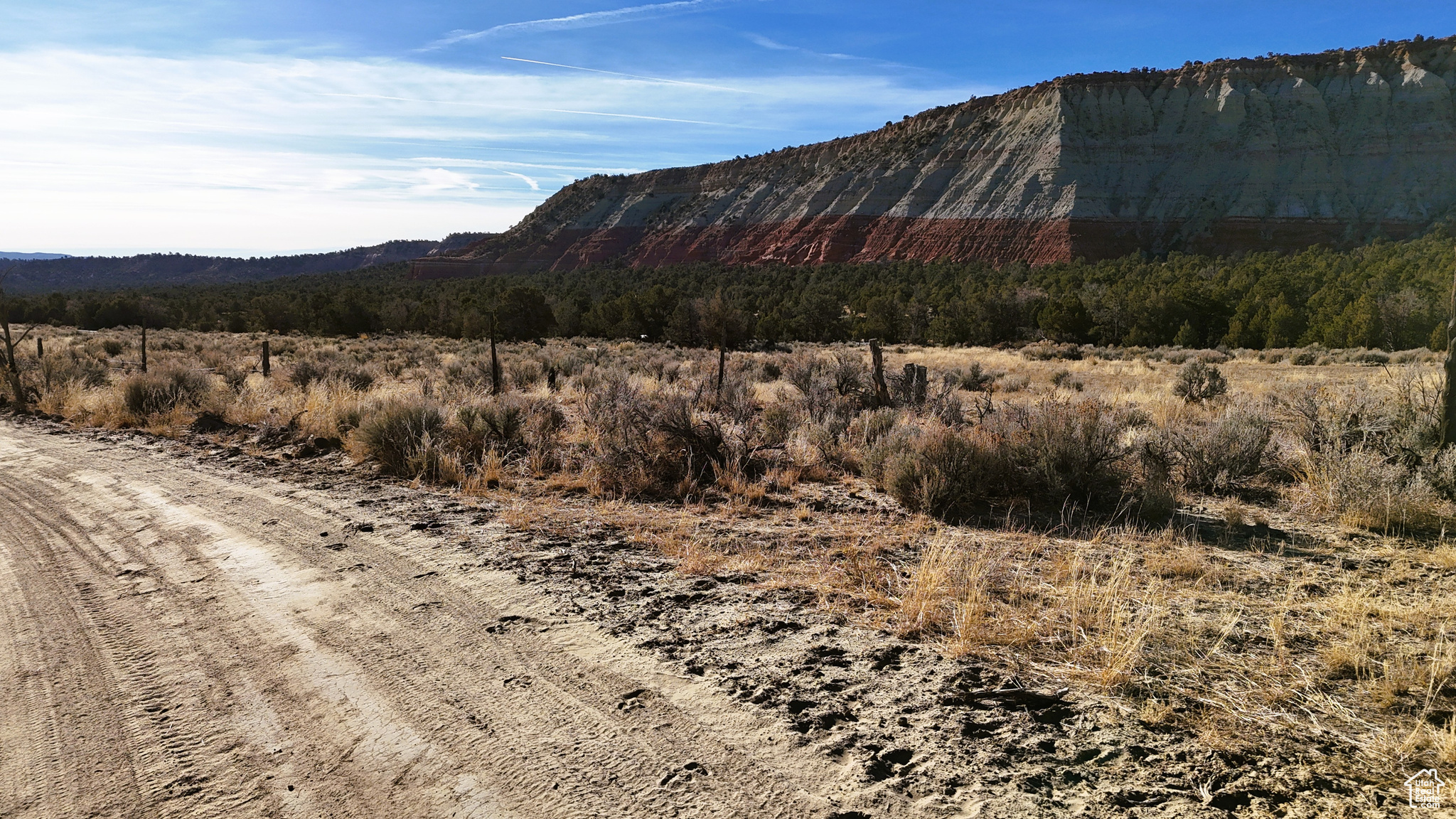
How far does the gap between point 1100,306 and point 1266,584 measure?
35.0 m

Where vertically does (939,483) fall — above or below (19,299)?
below

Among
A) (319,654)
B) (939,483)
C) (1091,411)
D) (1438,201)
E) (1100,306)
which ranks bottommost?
(319,654)

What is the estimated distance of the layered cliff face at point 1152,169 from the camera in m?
62.9

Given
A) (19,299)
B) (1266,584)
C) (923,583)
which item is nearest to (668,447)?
(923,583)

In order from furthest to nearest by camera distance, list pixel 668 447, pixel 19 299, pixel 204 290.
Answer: pixel 204 290, pixel 19 299, pixel 668 447

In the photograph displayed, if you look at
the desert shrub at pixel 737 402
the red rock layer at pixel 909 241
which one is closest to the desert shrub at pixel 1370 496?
the desert shrub at pixel 737 402

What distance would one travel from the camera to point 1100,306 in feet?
118

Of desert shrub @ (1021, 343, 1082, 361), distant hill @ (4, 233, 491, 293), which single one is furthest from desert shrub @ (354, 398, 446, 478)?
distant hill @ (4, 233, 491, 293)

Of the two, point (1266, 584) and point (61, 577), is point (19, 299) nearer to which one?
point (61, 577)

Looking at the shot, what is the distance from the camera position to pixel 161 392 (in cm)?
1231

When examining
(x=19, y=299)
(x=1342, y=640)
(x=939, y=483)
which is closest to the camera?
(x=1342, y=640)

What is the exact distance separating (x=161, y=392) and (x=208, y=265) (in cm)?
18982

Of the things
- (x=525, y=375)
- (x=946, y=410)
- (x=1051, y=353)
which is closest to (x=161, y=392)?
(x=525, y=375)

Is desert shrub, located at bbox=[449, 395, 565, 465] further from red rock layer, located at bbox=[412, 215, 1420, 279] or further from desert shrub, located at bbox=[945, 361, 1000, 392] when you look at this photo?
red rock layer, located at bbox=[412, 215, 1420, 279]
